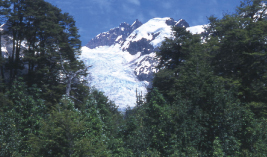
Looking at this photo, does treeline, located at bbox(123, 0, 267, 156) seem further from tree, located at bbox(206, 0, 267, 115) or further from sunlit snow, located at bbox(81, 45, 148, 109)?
sunlit snow, located at bbox(81, 45, 148, 109)

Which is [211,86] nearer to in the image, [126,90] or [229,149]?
[229,149]

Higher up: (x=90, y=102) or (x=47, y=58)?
(x=47, y=58)

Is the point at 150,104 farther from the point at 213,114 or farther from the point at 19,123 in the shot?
the point at 19,123

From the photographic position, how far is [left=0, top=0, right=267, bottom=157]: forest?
11547mm

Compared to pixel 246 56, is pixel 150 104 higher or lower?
lower

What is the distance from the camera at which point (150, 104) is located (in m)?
17.4

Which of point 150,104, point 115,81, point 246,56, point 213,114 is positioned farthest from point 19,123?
point 115,81

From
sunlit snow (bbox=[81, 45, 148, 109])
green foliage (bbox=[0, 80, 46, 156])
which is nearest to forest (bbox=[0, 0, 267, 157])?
green foliage (bbox=[0, 80, 46, 156])

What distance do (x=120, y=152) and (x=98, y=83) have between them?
127 m

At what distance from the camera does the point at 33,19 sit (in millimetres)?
29391

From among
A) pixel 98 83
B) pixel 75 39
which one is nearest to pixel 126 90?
pixel 98 83

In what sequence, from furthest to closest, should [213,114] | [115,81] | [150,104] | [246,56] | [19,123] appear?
[115,81] → [246,56] → [150,104] → [213,114] → [19,123]

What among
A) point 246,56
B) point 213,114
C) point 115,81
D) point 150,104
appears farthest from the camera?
point 115,81

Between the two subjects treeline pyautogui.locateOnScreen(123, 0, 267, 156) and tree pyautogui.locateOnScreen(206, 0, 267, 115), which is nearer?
treeline pyautogui.locateOnScreen(123, 0, 267, 156)
